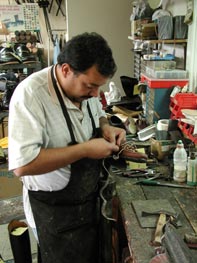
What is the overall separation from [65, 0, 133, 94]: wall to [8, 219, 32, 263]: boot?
A: 2220mm

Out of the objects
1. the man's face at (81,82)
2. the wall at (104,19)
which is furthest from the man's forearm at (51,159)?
the wall at (104,19)

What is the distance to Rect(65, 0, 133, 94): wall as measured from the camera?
10.8 feet

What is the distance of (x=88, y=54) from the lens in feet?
3.59

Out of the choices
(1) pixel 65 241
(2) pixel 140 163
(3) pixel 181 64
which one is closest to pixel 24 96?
(1) pixel 65 241

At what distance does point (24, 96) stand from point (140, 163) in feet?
2.53

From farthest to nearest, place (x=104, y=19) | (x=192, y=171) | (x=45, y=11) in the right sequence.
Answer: (x=45, y=11)
(x=104, y=19)
(x=192, y=171)

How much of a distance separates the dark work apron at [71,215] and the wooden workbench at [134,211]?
149mm

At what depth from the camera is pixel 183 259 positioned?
0.83 m

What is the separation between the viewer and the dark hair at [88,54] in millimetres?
1094

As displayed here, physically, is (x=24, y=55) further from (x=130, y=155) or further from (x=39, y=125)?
(x=39, y=125)

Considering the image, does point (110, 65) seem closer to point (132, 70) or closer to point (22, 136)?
point (22, 136)

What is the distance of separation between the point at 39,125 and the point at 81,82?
221mm

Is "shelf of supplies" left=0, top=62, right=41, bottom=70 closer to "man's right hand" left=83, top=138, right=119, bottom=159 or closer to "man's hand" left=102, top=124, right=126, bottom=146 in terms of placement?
"man's hand" left=102, top=124, right=126, bottom=146

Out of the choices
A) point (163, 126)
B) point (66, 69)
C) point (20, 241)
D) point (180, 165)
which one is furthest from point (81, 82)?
point (20, 241)
